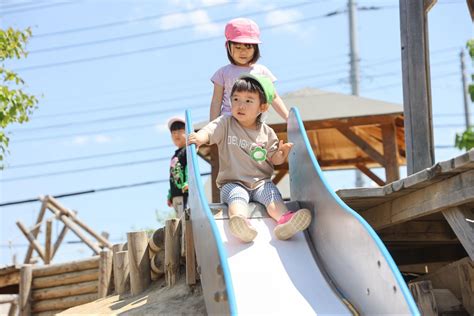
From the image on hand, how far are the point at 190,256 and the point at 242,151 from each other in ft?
4.02

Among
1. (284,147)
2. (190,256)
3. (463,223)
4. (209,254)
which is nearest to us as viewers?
(209,254)

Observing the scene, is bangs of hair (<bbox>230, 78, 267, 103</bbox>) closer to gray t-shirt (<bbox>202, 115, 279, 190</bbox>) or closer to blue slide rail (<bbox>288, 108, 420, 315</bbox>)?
gray t-shirt (<bbox>202, 115, 279, 190</bbox>)

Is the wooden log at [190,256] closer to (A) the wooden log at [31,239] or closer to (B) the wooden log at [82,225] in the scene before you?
(B) the wooden log at [82,225]

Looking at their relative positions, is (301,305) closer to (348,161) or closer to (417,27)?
(417,27)

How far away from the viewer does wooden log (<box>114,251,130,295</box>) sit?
26.8 ft

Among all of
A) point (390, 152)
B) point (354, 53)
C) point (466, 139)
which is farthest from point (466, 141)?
point (354, 53)

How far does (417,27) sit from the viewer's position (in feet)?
23.4

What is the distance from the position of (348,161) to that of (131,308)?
878 centimetres

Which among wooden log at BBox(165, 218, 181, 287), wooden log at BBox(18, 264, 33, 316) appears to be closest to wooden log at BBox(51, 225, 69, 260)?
wooden log at BBox(18, 264, 33, 316)

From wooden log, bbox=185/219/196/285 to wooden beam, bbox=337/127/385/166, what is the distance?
223 inches

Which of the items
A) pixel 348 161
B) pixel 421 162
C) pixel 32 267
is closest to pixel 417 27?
pixel 421 162

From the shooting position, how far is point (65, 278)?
10602mm

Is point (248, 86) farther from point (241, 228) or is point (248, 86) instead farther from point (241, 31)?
point (241, 228)

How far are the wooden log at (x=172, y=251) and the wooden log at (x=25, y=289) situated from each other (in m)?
4.28
